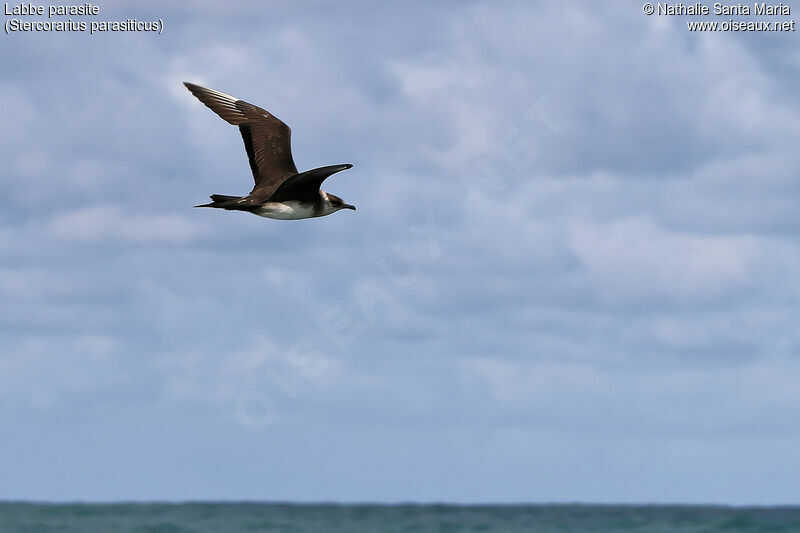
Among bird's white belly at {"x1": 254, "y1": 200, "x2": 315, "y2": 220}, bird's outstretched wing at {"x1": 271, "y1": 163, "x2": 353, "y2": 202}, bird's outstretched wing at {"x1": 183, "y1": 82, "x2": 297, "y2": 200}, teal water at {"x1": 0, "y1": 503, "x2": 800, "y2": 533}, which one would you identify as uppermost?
bird's outstretched wing at {"x1": 183, "y1": 82, "x2": 297, "y2": 200}

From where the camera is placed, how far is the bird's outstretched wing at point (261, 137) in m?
17.2

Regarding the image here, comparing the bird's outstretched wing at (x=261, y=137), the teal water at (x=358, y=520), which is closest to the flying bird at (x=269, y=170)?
the bird's outstretched wing at (x=261, y=137)

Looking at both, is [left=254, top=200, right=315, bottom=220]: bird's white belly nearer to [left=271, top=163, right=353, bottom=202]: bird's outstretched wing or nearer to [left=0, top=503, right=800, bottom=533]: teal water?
[left=271, top=163, right=353, bottom=202]: bird's outstretched wing

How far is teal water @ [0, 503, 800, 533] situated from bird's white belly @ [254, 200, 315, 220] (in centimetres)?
2630

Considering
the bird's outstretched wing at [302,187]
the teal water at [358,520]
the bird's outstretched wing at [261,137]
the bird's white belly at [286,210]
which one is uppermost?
Result: the bird's outstretched wing at [261,137]

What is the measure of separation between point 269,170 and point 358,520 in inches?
1404

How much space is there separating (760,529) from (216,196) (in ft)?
105

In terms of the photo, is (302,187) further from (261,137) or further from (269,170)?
(261,137)

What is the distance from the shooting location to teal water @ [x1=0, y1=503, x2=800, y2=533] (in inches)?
1681

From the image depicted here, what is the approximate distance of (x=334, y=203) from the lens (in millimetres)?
17438

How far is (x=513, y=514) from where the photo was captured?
54969 millimetres

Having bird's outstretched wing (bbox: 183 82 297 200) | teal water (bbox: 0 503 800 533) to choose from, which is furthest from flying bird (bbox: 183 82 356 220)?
teal water (bbox: 0 503 800 533)

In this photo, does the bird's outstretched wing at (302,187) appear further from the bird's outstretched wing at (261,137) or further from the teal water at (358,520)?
the teal water at (358,520)

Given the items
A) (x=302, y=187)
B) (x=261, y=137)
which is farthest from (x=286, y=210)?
(x=261, y=137)
